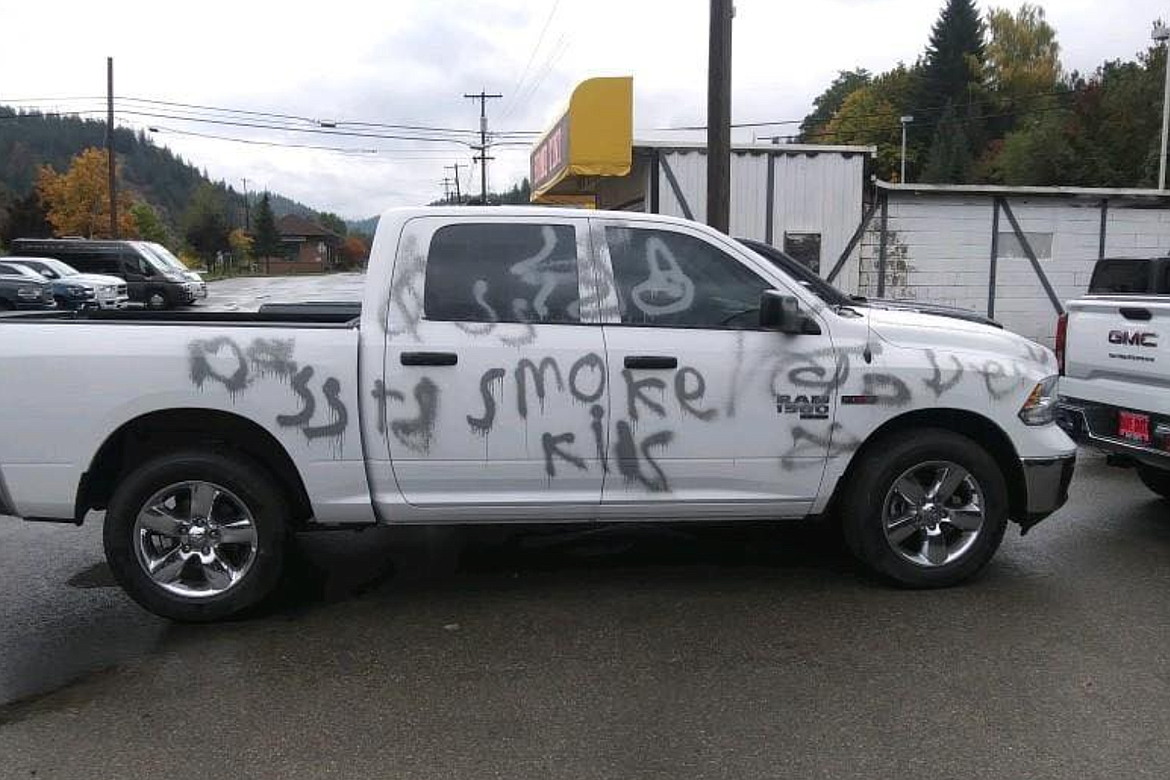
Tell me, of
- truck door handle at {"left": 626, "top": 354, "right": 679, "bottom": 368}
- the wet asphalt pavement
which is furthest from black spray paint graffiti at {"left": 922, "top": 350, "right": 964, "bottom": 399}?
truck door handle at {"left": 626, "top": 354, "right": 679, "bottom": 368}

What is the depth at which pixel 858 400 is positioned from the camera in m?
4.73

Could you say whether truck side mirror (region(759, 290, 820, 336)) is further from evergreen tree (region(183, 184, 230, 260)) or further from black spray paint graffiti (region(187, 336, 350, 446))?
evergreen tree (region(183, 184, 230, 260))

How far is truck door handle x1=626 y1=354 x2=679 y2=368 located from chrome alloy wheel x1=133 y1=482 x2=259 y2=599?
1.88 meters

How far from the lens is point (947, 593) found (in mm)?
4914

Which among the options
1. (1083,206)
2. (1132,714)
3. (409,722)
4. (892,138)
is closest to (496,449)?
(409,722)

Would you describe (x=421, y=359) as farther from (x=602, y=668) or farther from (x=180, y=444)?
(x=602, y=668)

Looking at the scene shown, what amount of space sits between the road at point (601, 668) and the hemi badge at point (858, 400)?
98 centimetres

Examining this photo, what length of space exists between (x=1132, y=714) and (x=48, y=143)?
180 metres

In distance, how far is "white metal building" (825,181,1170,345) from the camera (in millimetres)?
16031

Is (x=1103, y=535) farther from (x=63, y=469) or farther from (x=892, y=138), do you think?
(x=892, y=138)

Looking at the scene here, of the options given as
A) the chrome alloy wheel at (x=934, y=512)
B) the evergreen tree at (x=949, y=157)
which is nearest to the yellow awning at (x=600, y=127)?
the chrome alloy wheel at (x=934, y=512)

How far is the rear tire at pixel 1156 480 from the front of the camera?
21.6ft

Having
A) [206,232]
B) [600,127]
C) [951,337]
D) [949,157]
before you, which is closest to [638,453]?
[951,337]

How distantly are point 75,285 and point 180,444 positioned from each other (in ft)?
77.7
